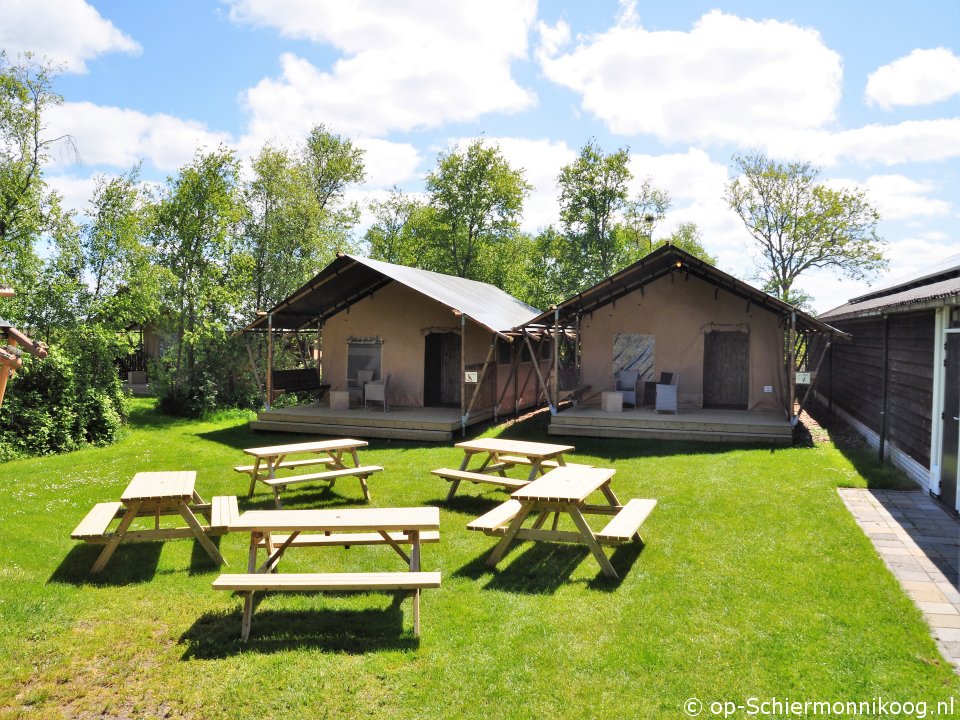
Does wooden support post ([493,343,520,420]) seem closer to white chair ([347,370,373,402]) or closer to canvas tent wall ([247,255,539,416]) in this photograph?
canvas tent wall ([247,255,539,416])

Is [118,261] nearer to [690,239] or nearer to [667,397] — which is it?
[667,397]

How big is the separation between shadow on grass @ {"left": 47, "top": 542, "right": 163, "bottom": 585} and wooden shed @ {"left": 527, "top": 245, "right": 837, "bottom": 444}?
314 inches

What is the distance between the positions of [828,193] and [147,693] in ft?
104

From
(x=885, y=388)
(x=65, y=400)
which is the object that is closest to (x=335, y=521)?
(x=885, y=388)

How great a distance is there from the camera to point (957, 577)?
518 centimetres

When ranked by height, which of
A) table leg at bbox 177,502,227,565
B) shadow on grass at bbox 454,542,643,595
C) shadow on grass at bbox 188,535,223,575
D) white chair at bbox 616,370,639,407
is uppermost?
white chair at bbox 616,370,639,407

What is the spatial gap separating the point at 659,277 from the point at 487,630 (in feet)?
36.0

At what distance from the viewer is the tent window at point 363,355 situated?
15008 millimetres

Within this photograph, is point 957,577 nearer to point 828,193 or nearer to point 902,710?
point 902,710

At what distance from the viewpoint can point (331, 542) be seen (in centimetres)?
505

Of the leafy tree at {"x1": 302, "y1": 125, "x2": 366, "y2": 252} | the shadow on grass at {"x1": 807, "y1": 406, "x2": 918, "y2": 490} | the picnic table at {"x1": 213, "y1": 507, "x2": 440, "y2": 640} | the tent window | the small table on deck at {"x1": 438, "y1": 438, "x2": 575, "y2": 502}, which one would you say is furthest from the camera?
the leafy tree at {"x1": 302, "y1": 125, "x2": 366, "y2": 252}

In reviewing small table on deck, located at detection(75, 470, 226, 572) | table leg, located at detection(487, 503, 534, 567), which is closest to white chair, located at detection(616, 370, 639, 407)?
table leg, located at detection(487, 503, 534, 567)

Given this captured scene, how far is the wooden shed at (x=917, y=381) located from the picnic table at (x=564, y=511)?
12.2ft

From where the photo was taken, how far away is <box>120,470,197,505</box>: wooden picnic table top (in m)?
5.46
